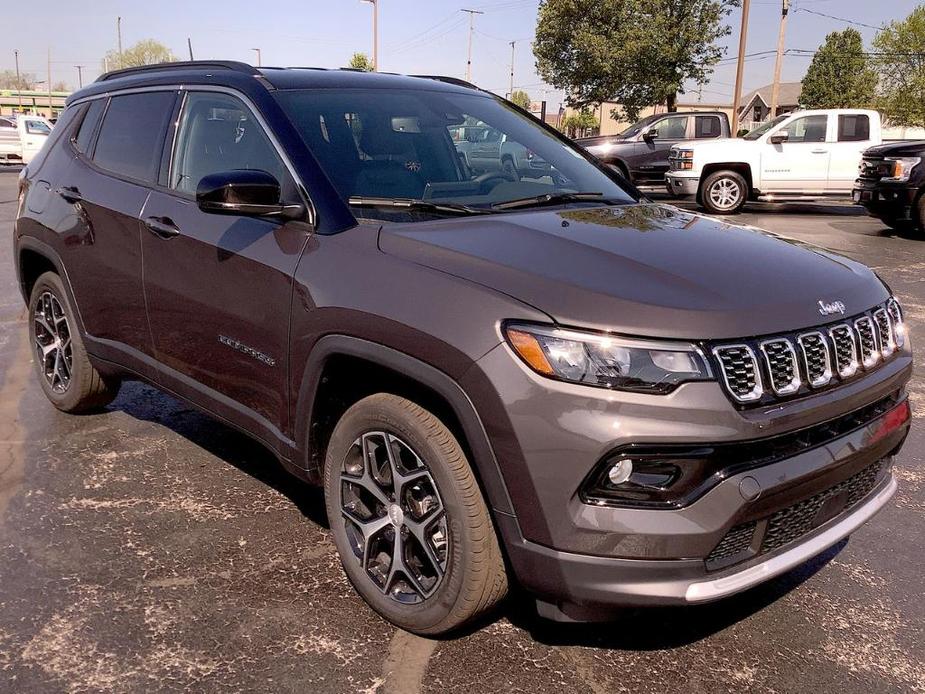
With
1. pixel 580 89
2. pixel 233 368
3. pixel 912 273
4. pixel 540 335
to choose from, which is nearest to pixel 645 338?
pixel 540 335

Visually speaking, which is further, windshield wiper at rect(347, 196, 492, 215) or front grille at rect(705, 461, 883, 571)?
windshield wiper at rect(347, 196, 492, 215)

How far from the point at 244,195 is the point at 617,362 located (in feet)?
4.81

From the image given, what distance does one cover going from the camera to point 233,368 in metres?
3.24

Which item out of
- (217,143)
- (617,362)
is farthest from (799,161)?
(617,362)

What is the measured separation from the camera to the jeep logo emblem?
2.51 meters

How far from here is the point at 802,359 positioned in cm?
238

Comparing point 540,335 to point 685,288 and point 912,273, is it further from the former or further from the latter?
point 912,273

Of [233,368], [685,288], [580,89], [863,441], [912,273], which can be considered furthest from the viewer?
[580,89]

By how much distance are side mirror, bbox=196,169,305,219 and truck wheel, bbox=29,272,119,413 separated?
182cm

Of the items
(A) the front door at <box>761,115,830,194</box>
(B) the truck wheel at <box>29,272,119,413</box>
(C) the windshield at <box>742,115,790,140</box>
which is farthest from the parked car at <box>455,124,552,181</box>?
(C) the windshield at <box>742,115,790,140</box>

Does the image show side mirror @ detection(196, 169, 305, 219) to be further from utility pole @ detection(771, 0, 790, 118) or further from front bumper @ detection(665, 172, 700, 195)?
utility pole @ detection(771, 0, 790, 118)

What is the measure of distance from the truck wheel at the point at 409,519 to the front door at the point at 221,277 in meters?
0.40

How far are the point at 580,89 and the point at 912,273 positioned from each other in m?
34.7

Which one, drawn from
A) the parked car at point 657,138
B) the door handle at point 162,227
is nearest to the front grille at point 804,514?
the door handle at point 162,227
